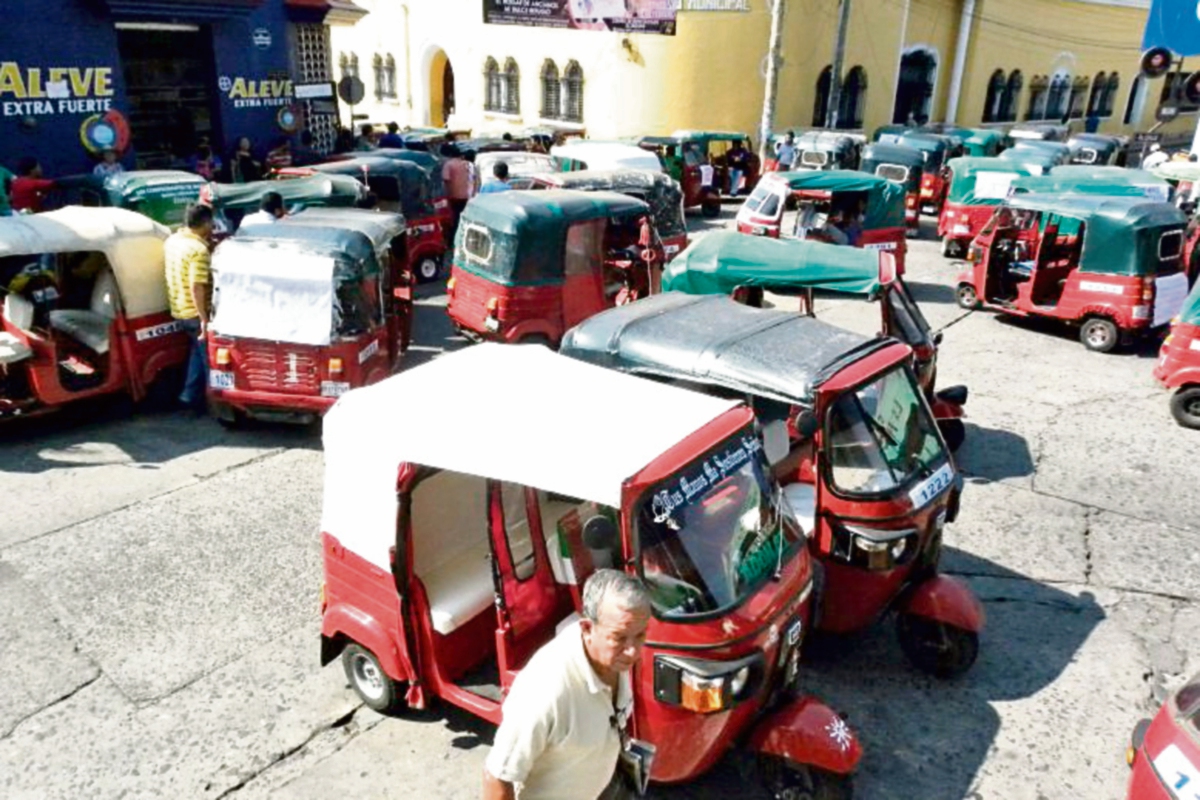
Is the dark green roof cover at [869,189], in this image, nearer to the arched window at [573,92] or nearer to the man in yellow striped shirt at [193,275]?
the man in yellow striped shirt at [193,275]

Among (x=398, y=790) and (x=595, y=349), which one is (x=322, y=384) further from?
(x=398, y=790)

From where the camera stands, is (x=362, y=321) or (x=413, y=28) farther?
(x=413, y=28)

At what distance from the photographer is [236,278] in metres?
8.59

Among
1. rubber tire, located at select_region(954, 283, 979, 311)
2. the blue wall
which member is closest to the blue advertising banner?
rubber tire, located at select_region(954, 283, 979, 311)

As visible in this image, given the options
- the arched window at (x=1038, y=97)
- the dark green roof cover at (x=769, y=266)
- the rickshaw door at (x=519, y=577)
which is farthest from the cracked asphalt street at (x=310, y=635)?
the arched window at (x=1038, y=97)

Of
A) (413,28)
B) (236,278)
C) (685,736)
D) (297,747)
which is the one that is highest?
(413,28)

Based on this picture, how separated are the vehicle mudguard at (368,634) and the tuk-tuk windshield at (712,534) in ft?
5.48

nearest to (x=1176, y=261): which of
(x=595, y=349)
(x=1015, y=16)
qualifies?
(x=595, y=349)

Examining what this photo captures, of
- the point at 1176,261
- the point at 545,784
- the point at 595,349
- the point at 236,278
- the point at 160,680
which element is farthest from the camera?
the point at 1176,261

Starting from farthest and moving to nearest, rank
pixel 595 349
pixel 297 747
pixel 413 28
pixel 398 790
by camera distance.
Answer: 1. pixel 413 28
2. pixel 595 349
3. pixel 297 747
4. pixel 398 790

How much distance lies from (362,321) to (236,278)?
48.1 inches

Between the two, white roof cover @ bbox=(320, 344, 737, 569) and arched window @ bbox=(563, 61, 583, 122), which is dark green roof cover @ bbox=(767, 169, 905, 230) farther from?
arched window @ bbox=(563, 61, 583, 122)

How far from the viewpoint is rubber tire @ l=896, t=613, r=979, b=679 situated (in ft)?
18.4

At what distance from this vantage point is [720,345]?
19.2 ft
